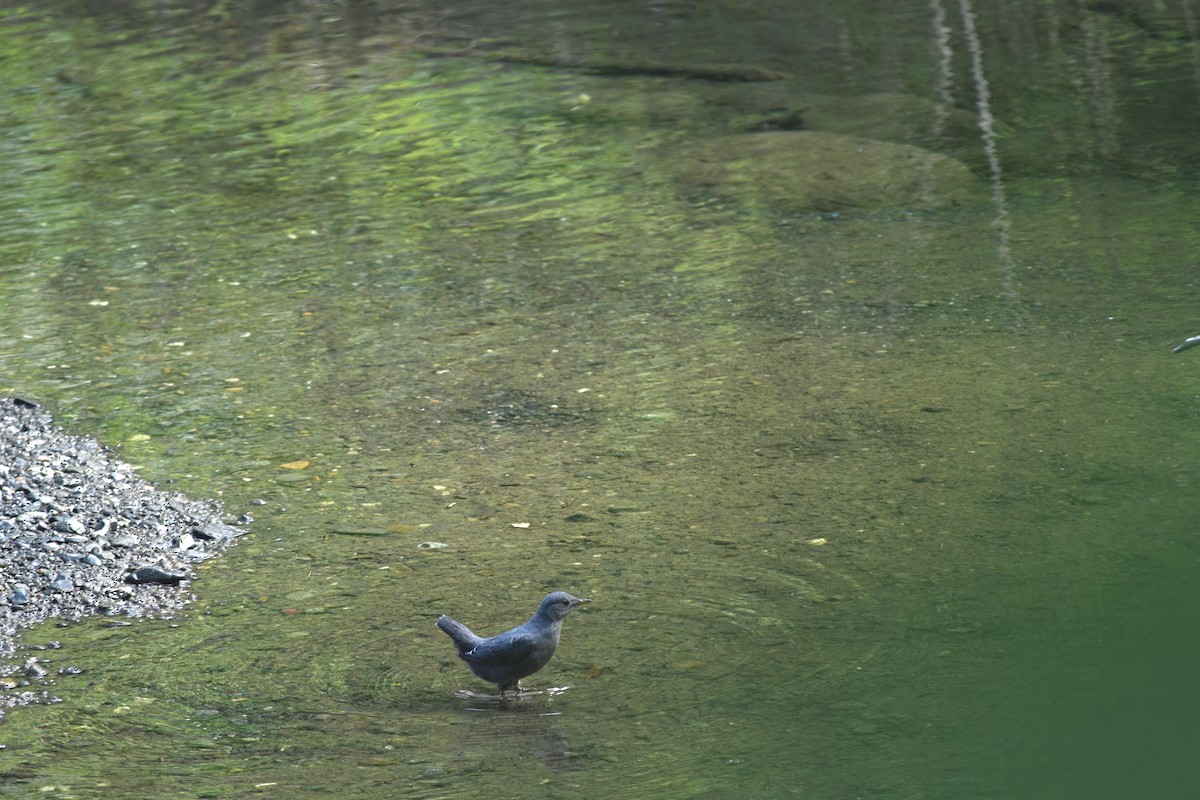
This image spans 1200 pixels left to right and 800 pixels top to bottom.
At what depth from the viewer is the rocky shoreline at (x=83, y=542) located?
175 inches

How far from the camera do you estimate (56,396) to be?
643cm

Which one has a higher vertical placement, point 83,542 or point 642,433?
point 83,542

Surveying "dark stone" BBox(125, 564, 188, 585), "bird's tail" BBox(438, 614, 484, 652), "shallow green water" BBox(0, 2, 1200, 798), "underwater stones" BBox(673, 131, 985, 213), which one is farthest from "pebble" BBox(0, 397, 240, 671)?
"underwater stones" BBox(673, 131, 985, 213)

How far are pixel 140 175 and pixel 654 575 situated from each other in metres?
8.13

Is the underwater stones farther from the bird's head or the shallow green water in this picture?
the bird's head

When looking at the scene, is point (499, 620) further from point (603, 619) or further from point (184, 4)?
point (184, 4)

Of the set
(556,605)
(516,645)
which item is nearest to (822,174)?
(556,605)

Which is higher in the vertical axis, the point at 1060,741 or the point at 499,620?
→ the point at 1060,741

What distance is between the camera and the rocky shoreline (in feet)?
14.6

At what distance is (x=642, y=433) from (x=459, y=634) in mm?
2030

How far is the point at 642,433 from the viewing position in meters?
5.71

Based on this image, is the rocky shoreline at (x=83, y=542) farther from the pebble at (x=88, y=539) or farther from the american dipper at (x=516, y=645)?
the american dipper at (x=516, y=645)

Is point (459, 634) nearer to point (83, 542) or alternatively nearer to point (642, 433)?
point (83, 542)

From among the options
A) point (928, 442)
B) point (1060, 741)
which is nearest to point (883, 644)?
point (928, 442)
